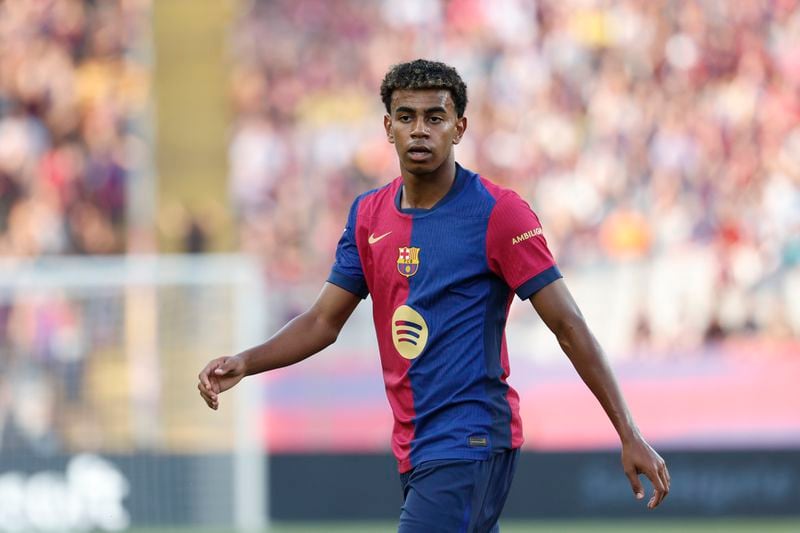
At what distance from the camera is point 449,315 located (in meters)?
4.76

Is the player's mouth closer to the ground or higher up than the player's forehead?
closer to the ground

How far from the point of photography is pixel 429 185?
4859 mm

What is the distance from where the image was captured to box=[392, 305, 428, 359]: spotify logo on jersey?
478 cm

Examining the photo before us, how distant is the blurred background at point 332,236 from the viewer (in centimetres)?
1201

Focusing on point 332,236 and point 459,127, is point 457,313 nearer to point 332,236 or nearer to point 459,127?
point 459,127

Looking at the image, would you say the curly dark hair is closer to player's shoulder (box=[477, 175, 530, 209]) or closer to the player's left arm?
player's shoulder (box=[477, 175, 530, 209])

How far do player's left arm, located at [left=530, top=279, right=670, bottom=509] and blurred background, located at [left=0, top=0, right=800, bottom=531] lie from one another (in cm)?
729

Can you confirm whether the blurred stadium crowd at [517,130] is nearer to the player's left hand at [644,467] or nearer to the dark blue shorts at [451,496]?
the dark blue shorts at [451,496]

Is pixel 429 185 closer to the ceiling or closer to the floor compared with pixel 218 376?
closer to the ceiling

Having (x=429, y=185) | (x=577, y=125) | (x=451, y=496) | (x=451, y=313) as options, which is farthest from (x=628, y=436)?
(x=577, y=125)

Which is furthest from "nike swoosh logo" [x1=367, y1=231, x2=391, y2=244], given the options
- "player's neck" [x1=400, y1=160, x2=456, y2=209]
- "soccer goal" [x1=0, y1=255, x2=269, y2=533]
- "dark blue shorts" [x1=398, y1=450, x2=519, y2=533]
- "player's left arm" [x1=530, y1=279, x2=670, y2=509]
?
"soccer goal" [x1=0, y1=255, x2=269, y2=533]

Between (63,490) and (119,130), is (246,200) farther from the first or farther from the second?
(63,490)

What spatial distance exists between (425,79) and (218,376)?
1198mm

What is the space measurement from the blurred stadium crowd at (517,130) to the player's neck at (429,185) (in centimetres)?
781
